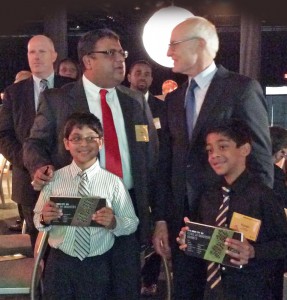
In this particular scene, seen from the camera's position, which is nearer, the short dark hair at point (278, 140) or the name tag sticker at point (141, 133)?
the name tag sticker at point (141, 133)

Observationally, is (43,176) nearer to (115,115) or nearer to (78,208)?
(78,208)

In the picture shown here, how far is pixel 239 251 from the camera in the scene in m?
2.39

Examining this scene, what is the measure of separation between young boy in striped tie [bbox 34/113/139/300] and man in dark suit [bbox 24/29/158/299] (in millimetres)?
178

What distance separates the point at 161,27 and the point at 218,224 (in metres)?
2.74

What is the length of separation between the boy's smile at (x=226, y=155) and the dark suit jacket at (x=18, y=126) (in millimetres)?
1431

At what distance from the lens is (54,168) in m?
3.09

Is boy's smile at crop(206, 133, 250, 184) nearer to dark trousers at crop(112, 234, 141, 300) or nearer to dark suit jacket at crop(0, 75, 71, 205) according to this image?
dark trousers at crop(112, 234, 141, 300)

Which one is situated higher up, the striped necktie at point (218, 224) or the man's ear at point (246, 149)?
the man's ear at point (246, 149)

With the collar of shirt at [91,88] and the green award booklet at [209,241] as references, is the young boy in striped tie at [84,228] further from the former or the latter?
the green award booklet at [209,241]

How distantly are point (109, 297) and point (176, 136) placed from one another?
833 millimetres

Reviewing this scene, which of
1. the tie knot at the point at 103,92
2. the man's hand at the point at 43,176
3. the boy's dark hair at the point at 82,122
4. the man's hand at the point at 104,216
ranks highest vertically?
the tie knot at the point at 103,92

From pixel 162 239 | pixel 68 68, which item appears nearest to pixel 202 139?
pixel 162 239

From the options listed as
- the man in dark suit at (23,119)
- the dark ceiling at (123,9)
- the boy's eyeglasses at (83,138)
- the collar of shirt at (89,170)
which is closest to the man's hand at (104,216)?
the collar of shirt at (89,170)

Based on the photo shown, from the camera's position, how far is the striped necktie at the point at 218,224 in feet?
8.57
